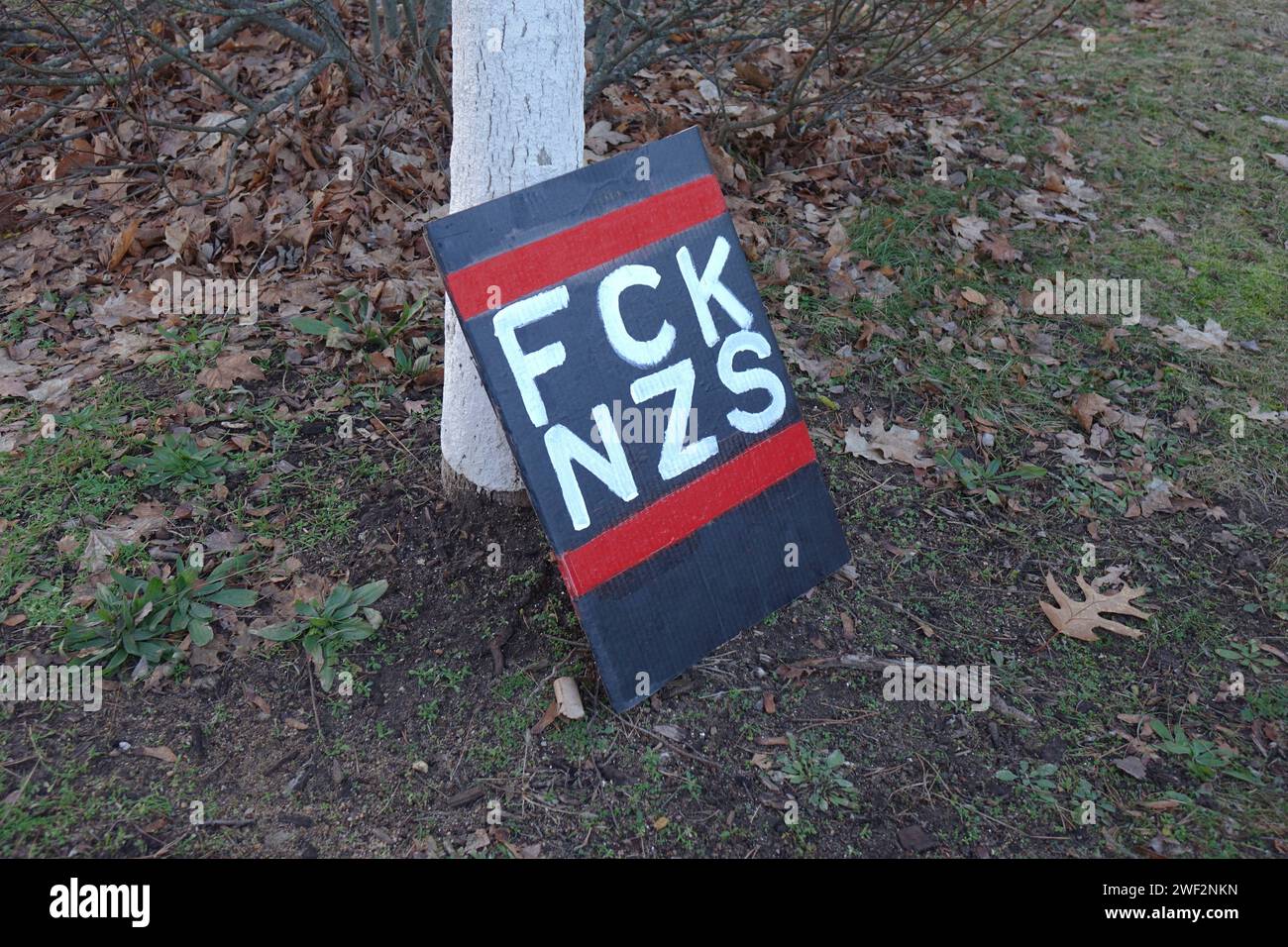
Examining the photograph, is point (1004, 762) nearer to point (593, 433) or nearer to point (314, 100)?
point (593, 433)

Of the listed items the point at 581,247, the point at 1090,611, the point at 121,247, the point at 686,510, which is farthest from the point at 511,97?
the point at 121,247

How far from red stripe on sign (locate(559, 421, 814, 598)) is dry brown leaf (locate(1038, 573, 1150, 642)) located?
2.94ft

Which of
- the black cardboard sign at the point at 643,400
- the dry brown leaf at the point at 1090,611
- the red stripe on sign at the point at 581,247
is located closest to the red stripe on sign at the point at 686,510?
the black cardboard sign at the point at 643,400

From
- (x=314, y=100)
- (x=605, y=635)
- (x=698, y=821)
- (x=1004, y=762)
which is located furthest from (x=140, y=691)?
(x=314, y=100)

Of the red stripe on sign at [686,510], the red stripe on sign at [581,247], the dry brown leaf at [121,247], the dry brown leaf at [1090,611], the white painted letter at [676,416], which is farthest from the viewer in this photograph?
the dry brown leaf at [121,247]

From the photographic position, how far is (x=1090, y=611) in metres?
2.80

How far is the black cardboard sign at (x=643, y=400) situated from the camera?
2.18m

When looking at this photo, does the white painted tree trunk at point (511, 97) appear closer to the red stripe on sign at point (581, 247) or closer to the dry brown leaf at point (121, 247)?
the red stripe on sign at point (581, 247)

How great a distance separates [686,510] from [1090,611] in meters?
1.33

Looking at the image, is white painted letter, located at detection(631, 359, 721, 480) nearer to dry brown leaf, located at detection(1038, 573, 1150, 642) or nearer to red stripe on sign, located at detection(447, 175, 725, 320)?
red stripe on sign, located at detection(447, 175, 725, 320)

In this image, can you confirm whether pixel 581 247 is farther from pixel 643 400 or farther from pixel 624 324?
pixel 643 400

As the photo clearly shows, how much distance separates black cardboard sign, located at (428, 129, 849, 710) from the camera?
2.18 metres

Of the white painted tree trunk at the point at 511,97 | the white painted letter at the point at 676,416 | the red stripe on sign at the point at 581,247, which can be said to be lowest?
the white painted letter at the point at 676,416

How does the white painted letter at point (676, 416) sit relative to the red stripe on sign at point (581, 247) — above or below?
below
